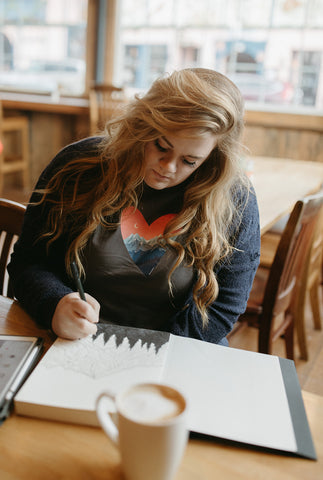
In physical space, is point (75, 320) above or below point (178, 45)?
below

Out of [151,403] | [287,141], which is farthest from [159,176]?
[287,141]

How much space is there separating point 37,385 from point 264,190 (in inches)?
66.6

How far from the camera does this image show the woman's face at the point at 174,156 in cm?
94

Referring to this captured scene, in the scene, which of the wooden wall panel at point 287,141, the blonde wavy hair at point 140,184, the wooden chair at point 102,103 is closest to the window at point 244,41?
the wooden wall panel at point 287,141

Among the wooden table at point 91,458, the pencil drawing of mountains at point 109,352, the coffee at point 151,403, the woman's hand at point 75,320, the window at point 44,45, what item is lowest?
the wooden table at point 91,458

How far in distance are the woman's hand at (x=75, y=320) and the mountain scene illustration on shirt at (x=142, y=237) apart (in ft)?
0.84

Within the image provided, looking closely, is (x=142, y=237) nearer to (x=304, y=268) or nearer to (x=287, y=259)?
(x=287, y=259)

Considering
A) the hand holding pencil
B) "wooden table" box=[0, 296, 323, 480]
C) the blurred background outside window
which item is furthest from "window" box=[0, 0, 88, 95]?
"wooden table" box=[0, 296, 323, 480]

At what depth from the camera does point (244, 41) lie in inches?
158

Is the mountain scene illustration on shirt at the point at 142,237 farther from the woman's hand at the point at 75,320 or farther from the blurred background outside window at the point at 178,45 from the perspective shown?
the blurred background outside window at the point at 178,45

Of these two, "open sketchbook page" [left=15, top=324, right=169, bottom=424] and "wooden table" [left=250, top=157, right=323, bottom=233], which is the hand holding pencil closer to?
"open sketchbook page" [left=15, top=324, right=169, bottom=424]

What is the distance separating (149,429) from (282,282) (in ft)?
4.31

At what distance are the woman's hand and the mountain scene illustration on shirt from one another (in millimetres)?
257

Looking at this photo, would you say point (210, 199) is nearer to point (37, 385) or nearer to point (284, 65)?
point (37, 385)
